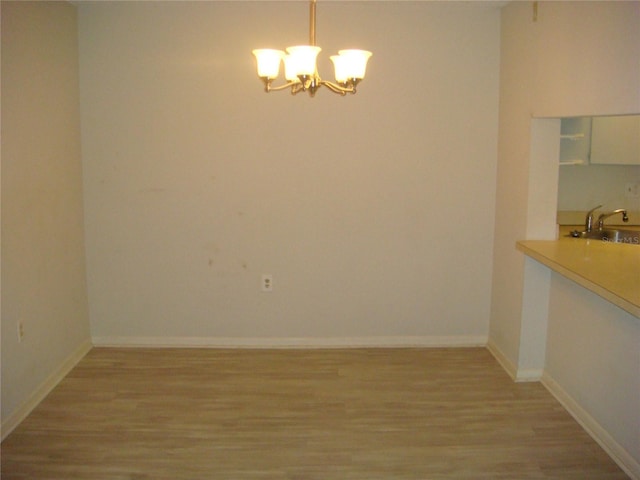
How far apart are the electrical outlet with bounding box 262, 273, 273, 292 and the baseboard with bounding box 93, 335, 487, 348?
1.27 feet

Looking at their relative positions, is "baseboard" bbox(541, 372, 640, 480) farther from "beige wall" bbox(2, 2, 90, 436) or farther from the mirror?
"beige wall" bbox(2, 2, 90, 436)

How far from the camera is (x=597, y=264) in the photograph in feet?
10.3

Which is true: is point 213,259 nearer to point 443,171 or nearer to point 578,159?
point 443,171

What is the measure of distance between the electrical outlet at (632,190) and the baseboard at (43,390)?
4298 millimetres

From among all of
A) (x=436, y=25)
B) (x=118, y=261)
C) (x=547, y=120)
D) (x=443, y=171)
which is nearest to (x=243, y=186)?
(x=118, y=261)

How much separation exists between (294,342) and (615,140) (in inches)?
110

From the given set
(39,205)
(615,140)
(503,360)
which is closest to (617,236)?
(615,140)

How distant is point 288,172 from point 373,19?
1.22m

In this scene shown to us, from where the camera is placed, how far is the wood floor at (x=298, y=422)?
2875mm

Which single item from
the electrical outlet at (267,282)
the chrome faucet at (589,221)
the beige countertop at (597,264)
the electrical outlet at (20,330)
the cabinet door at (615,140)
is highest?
the cabinet door at (615,140)

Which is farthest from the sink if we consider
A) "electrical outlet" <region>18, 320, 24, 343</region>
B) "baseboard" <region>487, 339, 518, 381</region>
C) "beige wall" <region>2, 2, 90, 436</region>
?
"electrical outlet" <region>18, 320, 24, 343</region>

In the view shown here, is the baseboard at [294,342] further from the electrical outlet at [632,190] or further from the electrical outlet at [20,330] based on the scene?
the electrical outlet at [632,190]

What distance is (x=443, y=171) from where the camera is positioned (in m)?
4.29

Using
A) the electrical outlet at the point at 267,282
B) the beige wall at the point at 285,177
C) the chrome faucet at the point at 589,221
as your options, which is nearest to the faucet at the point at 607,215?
the chrome faucet at the point at 589,221
